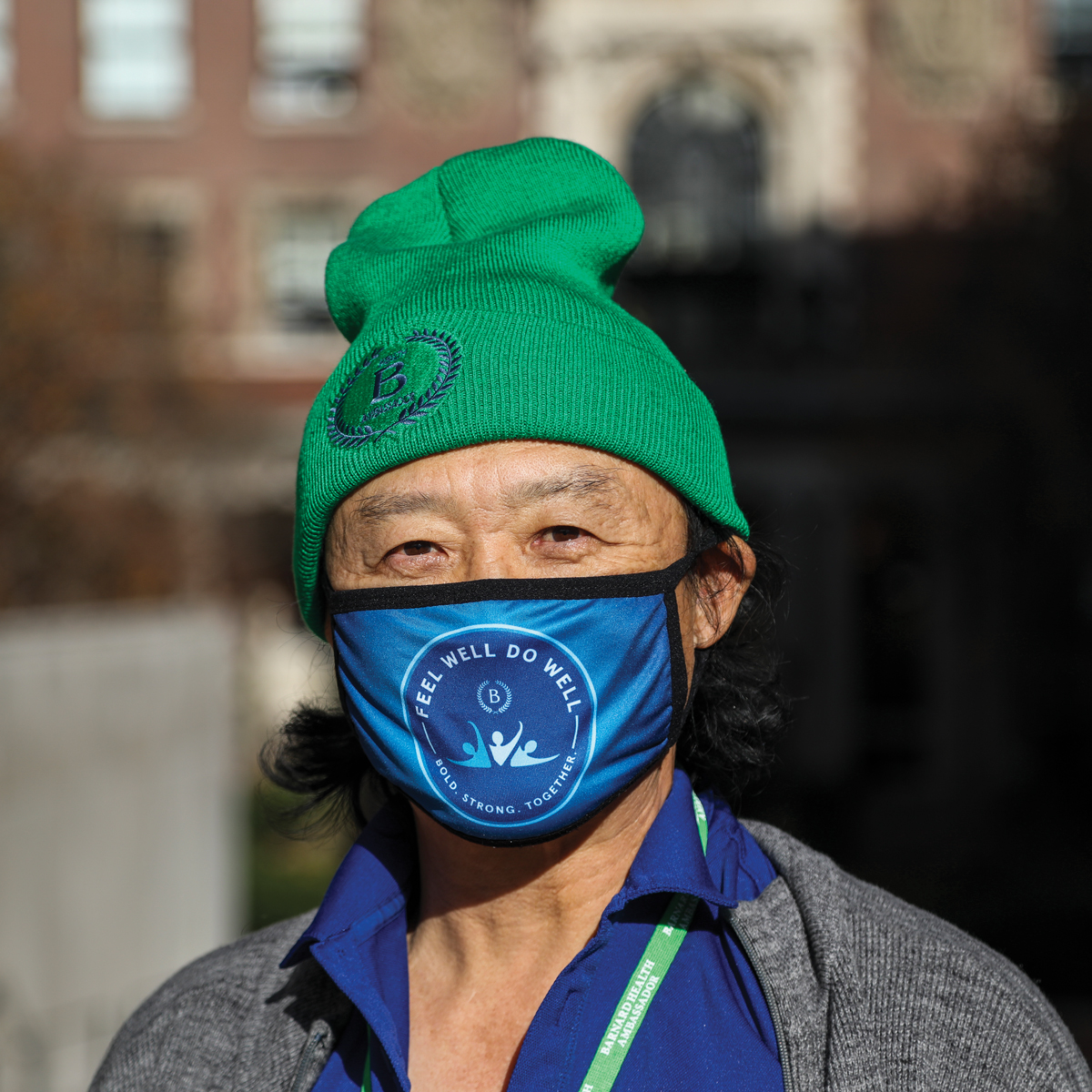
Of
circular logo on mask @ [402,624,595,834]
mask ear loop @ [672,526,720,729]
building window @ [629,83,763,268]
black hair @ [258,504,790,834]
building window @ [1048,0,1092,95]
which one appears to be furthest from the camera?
building window @ [629,83,763,268]

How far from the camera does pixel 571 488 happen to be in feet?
4.84

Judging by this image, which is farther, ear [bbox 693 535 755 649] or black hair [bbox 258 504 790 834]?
black hair [bbox 258 504 790 834]

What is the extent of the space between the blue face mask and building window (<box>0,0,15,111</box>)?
1659 centimetres

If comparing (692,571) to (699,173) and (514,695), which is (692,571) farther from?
(699,173)

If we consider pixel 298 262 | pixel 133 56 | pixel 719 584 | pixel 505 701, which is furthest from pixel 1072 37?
pixel 505 701

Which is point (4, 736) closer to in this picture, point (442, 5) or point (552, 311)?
point (552, 311)

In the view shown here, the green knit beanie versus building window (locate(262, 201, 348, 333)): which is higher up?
the green knit beanie

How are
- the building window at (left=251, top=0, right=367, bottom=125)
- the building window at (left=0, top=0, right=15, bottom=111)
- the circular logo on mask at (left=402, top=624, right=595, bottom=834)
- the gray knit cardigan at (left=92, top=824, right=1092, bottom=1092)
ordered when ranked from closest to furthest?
the gray knit cardigan at (left=92, top=824, right=1092, bottom=1092) → the circular logo on mask at (left=402, top=624, right=595, bottom=834) → the building window at (left=0, top=0, right=15, bottom=111) → the building window at (left=251, top=0, right=367, bottom=125)

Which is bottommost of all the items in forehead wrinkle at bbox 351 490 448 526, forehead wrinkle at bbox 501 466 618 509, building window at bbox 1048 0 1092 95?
forehead wrinkle at bbox 351 490 448 526

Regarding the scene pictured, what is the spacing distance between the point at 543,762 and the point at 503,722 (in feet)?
0.21

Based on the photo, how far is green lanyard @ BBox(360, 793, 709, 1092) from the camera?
1.38 metres

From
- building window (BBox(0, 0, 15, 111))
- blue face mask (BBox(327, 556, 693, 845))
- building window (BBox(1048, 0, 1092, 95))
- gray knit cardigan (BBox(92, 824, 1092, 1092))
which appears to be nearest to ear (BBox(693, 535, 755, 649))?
blue face mask (BBox(327, 556, 693, 845))

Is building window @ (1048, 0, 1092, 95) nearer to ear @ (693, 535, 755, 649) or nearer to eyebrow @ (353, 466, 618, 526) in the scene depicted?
ear @ (693, 535, 755, 649)

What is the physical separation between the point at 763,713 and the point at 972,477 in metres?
13.1
